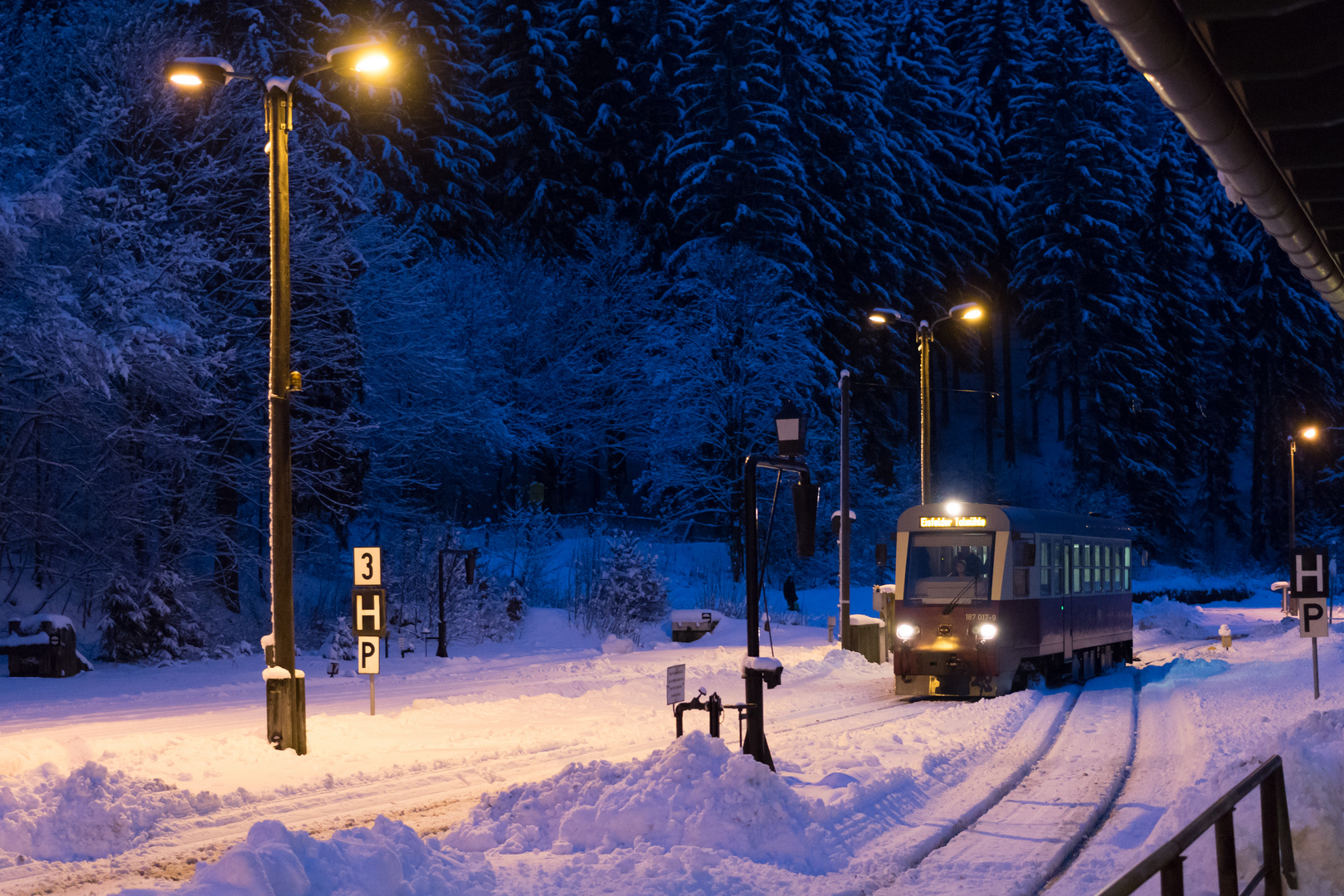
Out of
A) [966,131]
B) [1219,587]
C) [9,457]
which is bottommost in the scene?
[1219,587]

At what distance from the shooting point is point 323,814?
1111 cm

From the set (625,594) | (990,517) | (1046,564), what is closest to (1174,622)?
(625,594)

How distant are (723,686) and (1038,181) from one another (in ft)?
195

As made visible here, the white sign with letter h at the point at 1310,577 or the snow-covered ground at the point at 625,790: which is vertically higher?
the white sign with letter h at the point at 1310,577

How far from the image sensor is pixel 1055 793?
12.3 metres

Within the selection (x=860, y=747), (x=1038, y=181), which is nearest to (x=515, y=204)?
(x=1038, y=181)

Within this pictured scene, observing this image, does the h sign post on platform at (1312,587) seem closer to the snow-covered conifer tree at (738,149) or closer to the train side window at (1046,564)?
the train side window at (1046,564)

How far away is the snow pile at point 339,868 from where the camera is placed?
24.7ft

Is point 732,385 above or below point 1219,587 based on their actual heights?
above

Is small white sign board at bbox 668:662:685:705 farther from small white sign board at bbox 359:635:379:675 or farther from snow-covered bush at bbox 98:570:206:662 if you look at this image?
snow-covered bush at bbox 98:570:206:662

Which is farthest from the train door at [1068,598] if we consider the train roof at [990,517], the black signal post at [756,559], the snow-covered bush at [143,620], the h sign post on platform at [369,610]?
the snow-covered bush at [143,620]

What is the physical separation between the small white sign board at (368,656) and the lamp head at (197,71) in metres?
7.01

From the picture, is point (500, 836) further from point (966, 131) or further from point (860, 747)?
point (966, 131)

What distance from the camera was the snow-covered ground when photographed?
A: 8.39 meters
